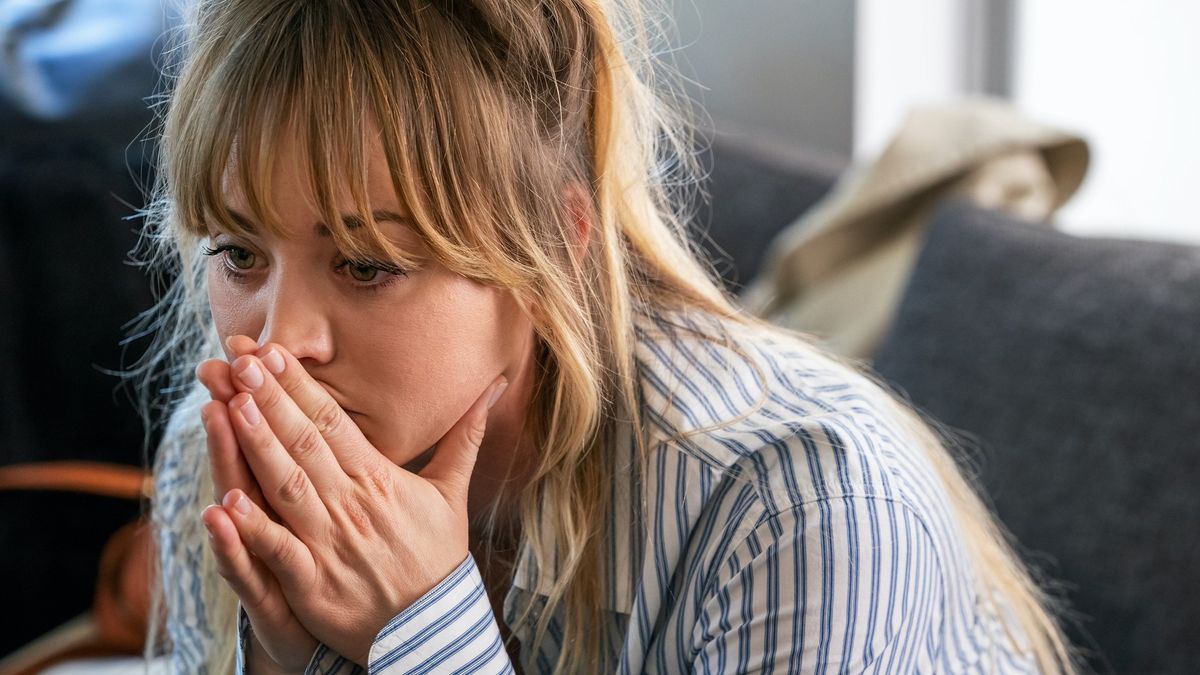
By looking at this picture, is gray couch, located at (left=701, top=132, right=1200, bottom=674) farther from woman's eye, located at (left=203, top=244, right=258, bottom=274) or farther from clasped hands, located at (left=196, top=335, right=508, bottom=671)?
woman's eye, located at (left=203, top=244, right=258, bottom=274)

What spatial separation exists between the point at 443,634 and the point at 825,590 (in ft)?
0.86

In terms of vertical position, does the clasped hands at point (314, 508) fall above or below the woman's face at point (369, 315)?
below

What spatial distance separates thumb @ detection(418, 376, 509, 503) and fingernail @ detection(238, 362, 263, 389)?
0.16 meters

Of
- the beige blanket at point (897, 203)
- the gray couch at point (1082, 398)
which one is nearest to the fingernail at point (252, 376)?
the gray couch at point (1082, 398)

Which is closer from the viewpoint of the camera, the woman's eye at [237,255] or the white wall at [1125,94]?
the woman's eye at [237,255]

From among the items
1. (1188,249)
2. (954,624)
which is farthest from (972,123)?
(954,624)

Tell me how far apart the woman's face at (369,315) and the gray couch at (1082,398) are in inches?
23.0

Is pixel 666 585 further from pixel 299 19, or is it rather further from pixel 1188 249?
pixel 1188 249

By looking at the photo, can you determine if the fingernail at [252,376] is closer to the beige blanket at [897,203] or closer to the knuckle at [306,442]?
the knuckle at [306,442]

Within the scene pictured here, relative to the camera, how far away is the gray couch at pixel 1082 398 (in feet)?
3.69

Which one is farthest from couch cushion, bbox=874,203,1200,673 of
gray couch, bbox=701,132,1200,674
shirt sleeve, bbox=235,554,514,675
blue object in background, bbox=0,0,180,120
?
blue object in background, bbox=0,0,180,120

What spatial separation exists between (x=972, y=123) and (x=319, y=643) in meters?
1.17

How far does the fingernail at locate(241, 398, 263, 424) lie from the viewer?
790mm

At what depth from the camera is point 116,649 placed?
→ 153 centimetres
